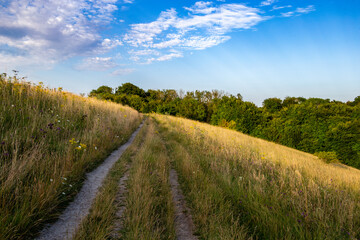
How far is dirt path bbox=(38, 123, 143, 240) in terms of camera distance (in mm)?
2094

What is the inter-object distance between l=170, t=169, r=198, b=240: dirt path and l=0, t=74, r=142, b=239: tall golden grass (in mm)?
1861

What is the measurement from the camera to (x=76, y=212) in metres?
2.57

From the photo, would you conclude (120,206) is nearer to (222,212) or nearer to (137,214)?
(137,214)

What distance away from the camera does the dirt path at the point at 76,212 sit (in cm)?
209

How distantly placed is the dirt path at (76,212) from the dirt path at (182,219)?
143cm

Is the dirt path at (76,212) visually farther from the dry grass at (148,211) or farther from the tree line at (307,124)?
the tree line at (307,124)

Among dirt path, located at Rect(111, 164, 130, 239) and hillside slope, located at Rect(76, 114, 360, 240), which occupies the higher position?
hillside slope, located at Rect(76, 114, 360, 240)

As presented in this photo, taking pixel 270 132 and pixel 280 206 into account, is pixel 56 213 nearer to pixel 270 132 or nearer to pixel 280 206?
pixel 280 206

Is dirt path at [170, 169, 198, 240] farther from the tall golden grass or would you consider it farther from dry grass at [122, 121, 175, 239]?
the tall golden grass

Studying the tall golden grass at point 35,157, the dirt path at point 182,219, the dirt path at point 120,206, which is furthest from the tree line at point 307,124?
the dirt path at point 120,206

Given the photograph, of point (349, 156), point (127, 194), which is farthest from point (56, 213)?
point (349, 156)

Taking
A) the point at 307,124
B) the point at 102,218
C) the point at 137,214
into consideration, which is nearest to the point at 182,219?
the point at 137,214

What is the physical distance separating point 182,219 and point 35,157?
2.97 m

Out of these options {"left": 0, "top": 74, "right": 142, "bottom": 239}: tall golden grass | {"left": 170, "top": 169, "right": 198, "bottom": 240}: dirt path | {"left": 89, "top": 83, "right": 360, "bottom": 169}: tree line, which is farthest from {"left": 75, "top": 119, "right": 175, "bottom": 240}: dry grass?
{"left": 89, "top": 83, "right": 360, "bottom": 169}: tree line
